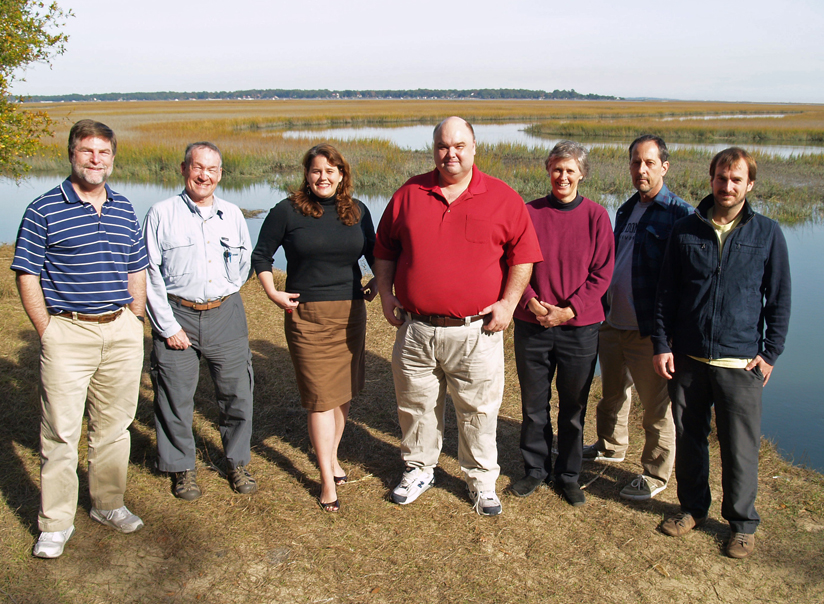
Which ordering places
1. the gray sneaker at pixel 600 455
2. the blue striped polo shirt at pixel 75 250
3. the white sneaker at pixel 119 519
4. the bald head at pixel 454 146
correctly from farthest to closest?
1. the gray sneaker at pixel 600 455
2. the white sneaker at pixel 119 519
3. the bald head at pixel 454 146
4. the blue striped polo shirt at pixel 75 250

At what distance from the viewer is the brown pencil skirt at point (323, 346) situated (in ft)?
10.2

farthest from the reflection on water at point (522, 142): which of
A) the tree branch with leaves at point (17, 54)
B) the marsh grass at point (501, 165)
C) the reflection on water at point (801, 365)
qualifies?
the tree branch with leaves at point (17, 54)

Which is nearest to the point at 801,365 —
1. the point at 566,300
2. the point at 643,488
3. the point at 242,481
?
the point at 643,488

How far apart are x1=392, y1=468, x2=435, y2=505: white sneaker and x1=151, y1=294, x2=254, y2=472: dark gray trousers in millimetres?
891

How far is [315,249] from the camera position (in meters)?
3.03

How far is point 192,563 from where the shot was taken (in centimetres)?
275

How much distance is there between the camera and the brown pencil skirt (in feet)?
Result: 10.2

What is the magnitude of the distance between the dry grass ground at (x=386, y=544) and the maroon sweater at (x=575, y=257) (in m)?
1.10

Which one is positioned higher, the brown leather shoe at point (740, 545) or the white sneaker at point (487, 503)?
the brown leather shoe at point (740, 545)

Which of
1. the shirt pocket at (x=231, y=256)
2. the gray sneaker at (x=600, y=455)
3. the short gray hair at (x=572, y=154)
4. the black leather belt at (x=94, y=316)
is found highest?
the short gray hair at (x=572, y=154)

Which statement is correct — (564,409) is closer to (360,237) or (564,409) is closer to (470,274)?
(470,274)

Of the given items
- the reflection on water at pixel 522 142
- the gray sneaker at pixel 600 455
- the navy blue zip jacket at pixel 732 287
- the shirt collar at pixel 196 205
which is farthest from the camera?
the reflection on water at pixel 522 142

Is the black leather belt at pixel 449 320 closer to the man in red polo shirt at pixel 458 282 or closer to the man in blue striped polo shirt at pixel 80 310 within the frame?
the man in red polo shirt at pixel 458 282

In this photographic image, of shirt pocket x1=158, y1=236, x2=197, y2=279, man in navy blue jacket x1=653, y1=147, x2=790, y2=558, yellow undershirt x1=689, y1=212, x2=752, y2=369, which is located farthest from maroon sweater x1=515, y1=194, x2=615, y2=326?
shirt pocket x1=158, y1=236, x2=197, y2=279
